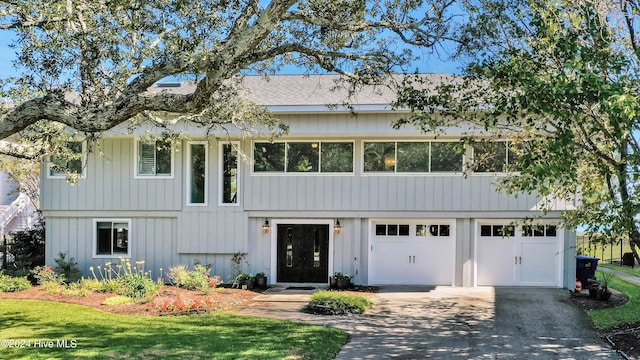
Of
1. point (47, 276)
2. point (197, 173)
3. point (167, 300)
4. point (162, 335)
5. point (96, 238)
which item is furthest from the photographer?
point (96, 238)

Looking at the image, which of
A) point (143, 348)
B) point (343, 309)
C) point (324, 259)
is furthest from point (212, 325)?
point (324, 259)

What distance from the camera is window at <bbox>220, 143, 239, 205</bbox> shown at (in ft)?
52.8

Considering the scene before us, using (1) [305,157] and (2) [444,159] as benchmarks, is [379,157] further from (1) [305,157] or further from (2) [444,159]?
(1) [305,157]

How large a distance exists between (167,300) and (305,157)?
611 cm

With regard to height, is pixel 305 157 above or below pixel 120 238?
above

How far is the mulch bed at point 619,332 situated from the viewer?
865 cm

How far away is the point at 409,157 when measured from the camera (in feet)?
51.4

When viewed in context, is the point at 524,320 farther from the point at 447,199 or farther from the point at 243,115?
the point at 243,115

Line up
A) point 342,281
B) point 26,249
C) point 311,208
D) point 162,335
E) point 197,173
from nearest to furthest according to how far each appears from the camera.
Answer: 1. point 162,335
2. point 342,281
3. point 311,208
4. point 197,173
5. point 26,249

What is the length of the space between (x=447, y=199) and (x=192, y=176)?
7.71 m

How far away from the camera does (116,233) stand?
1647 centimetres

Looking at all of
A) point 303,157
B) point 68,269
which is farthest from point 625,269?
point 68,269

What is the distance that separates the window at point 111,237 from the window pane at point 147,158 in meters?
1.65

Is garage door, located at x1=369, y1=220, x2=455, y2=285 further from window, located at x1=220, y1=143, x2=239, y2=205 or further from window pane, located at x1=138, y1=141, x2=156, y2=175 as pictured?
window pane, located at x1=138, y1=141, x2=156, y2=175
